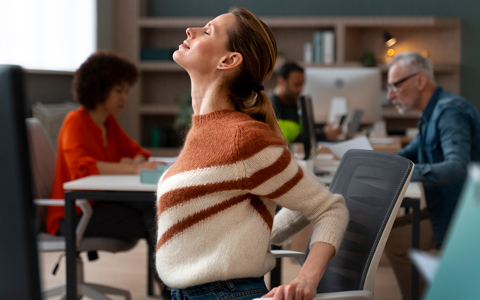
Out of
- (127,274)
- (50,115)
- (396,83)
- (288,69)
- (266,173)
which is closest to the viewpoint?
(266,173)

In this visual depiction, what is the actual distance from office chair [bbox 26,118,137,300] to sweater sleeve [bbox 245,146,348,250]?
1.34 m

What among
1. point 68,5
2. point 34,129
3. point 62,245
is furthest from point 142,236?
point 68,5

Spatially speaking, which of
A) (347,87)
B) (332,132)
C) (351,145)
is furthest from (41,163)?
(347,87)

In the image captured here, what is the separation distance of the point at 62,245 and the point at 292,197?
4.90ft

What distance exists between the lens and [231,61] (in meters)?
1.21

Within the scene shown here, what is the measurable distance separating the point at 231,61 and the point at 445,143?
1281 mm

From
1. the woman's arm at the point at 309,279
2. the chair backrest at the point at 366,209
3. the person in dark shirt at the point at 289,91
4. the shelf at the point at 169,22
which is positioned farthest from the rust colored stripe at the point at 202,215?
the shelf at the point at 169,22

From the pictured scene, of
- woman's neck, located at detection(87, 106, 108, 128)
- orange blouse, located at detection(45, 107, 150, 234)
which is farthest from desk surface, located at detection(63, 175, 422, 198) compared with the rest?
woman's neck, located at detection(87, 106, 108, 128)

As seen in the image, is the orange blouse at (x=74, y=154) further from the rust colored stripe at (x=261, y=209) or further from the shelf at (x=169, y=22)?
the shelf at (x=169, y=22)

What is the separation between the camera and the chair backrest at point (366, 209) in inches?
45.1

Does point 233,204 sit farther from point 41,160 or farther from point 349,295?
point 41,160

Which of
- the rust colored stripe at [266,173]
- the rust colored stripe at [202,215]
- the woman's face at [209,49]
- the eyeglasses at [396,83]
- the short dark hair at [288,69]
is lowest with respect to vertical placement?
the rust colored stripe at [202,215]

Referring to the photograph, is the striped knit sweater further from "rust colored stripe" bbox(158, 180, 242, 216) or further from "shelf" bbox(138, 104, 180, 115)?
"shelf" bbox(138, 104, 180, 115)

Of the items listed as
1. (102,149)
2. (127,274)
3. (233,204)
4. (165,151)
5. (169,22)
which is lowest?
(127,274)
